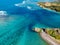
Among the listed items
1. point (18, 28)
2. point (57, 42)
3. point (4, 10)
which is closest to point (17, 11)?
point (4, 10)

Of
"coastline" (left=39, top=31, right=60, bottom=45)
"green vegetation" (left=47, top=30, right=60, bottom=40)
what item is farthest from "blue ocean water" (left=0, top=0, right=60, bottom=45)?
"green vegetation" (left=47, top=30, right=60, bottom=40)

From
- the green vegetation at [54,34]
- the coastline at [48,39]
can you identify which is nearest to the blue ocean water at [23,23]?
the coastline at [48,39]

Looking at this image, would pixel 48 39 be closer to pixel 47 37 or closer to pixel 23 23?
pixel 47 37

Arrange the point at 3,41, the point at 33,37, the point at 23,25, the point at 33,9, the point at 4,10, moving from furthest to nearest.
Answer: the point at 33,9 < the point at 4,10 < the point at 23,25 < the point at 33,37 < the point at 3,41

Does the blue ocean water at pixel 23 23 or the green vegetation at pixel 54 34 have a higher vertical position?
the blue ocean water at pixel 23 23

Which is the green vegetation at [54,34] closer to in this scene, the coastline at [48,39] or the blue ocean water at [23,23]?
the coastline at [48,39]

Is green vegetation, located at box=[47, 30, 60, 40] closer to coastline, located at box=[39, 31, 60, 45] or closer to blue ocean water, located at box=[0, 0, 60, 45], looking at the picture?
coastline, located at box=[39, 31, 60, 45]

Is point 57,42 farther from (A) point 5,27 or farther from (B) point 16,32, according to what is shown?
(A) point 5,27

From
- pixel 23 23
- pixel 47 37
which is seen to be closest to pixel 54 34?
pixel 47 37
